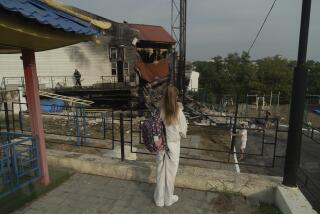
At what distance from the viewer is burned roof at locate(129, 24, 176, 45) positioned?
2593 centimetres

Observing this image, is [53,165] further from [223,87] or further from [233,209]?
[223,87]

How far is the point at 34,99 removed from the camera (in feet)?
12.2

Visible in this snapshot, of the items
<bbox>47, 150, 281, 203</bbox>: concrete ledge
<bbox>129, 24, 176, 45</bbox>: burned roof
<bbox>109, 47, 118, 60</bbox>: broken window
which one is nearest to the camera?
<bbox>47, 150, 281, 203</bbox>: concrete ledge

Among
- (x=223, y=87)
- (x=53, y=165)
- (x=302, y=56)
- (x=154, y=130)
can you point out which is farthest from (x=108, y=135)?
(x=223, y=87)

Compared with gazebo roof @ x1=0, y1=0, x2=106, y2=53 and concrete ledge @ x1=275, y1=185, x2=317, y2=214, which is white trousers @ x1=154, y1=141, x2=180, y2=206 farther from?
gazebo roof @ x1=0, y1=0, x2=106, y2=53

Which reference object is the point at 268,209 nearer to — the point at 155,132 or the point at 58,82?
the point at 155,132

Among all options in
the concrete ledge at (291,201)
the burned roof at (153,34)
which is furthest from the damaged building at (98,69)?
the concrete ledge at (291,201)

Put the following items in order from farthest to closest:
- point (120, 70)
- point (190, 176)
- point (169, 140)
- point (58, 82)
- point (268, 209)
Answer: point (120, 70) < point (58, 82) < point (190, 176) < point (268, 209) < point (169, 140)

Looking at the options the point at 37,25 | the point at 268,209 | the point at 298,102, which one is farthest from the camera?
the point at 268,209

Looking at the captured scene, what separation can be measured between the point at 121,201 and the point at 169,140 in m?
1.16

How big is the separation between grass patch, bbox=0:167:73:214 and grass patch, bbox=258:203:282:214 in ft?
9.69

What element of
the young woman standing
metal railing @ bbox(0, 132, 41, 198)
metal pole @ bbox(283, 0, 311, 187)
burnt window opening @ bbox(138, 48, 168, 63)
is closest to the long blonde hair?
the young woman standing

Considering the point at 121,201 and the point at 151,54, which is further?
the point at 151,54

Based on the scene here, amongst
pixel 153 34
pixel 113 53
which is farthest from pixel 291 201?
pixel 153 34
